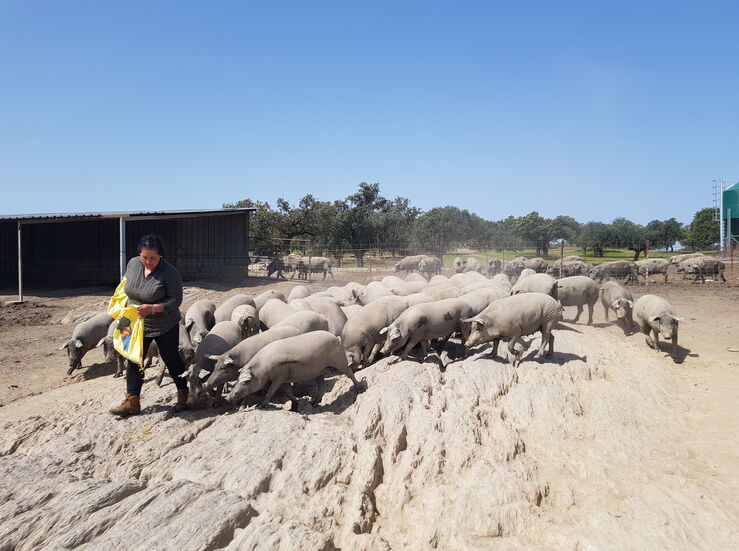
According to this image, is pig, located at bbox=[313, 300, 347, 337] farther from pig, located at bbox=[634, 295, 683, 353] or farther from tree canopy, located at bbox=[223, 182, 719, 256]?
tree canopy, located at bbox=[223, 182, 719, 256]

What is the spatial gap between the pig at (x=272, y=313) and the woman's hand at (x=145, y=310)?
13.9ft

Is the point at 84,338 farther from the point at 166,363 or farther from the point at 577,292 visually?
the point at 577,292

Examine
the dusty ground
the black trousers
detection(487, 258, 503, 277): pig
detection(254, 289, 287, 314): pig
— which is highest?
detection(487, 258, 503, 277): pig

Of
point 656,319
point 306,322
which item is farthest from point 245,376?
point 656,319

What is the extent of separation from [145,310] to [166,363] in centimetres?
80

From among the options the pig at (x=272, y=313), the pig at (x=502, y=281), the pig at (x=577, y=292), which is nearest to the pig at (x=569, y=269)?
the pig at (x=502, y=281)

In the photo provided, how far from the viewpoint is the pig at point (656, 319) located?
999cm

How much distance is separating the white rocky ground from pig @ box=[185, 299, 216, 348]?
2319 mm

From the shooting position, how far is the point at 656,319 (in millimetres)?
10141

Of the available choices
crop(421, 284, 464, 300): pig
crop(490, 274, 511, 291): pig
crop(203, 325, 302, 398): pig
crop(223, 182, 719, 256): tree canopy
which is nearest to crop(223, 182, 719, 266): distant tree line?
crop(223, 182, 719, 256): tree canopy

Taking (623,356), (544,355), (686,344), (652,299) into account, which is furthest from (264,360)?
(686,344)

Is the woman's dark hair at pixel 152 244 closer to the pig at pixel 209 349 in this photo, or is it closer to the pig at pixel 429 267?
the pig at pixel 209 349

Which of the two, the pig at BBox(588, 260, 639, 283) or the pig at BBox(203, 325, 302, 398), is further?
the pig at BBox(588, 260, 639, 283)

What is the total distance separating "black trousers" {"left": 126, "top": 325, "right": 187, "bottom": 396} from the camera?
5.24 m
